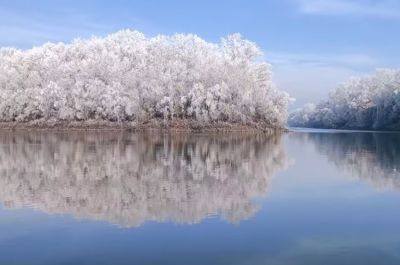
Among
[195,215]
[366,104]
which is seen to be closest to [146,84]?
[366,104]

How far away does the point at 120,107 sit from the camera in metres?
89.1

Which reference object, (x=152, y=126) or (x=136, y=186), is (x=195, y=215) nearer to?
(x=136, y=186)

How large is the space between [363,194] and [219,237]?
9.95 metres

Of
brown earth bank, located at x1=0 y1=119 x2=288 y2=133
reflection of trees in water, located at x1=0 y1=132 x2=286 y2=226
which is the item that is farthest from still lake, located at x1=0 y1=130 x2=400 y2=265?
brown earth bank, located at x1=0 y1=119 x2=288 y2=133

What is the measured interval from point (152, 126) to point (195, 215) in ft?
244

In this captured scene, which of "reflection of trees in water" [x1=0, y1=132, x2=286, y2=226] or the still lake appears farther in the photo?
"reflection of trees in water" [x1=0, y1=132, x2=286, y2=226]

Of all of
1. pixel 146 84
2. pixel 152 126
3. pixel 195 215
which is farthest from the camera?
pixel 146 84

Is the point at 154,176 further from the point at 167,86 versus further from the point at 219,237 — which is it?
the point at 167,86

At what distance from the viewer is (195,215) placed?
51.9 feet

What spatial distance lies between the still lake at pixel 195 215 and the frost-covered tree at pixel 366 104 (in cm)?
10363

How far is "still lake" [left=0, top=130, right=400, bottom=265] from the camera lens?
38.5 feet

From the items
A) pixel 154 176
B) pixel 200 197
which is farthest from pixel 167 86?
pixel 200 197

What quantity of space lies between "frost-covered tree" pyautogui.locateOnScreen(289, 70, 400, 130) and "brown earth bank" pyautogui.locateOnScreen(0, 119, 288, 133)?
47023 millimetres

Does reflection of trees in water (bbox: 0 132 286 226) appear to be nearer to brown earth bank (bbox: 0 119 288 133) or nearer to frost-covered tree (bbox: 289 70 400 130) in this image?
brown earth bank (bbox: 0 119 288 133)
